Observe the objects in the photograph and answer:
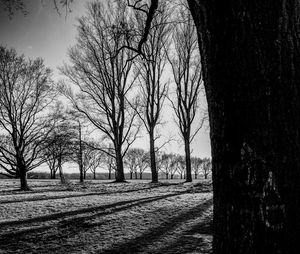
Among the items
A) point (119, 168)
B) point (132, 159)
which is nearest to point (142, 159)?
point (132, 159)

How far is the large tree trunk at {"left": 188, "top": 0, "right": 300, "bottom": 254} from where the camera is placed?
169 centimetres

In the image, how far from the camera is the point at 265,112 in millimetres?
1739

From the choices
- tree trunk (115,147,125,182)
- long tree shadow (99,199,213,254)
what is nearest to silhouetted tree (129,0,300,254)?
long tree shadow (99,199,213,254)

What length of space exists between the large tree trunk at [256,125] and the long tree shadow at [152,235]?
9.27ft

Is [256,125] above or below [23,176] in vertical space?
above

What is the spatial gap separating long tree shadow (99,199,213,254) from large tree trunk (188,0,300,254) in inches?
111

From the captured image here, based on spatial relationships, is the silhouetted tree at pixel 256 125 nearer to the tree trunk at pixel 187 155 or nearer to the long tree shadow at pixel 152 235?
the long tree shadow at pixel 152 235

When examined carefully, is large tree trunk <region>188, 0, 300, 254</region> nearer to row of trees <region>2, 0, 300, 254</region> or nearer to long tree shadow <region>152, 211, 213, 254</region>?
row of trees <region>2, 0, 300, 254</region>

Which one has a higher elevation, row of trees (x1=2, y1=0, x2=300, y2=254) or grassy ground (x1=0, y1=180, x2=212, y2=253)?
row of trees (x1=2, y1=0, x2=300, y2=254)

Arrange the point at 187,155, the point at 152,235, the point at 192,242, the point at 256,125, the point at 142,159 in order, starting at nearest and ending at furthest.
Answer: the point at 256,125
the point at 192,242
the point at 152,235
the point at 187,155
the point at 142,159

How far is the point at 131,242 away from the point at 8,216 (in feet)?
12.7

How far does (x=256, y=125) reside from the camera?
1.74m

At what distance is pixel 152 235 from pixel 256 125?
12.7 ft

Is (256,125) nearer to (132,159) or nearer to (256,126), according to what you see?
(256,126)
